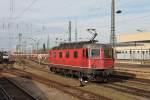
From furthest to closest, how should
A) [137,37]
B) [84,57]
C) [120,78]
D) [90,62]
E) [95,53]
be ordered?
[137,37] → [120,78] → [84,57] → [95,53] → [90,62]

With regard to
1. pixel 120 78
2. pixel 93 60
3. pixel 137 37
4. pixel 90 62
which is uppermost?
pixel 137 37

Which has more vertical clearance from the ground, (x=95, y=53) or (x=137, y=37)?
(x=137, y=37)

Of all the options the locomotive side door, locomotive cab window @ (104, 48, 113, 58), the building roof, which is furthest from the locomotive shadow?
the building roof

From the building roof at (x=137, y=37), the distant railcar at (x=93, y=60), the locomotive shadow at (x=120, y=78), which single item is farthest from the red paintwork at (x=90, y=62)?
the building roof at (x=137, y=37)

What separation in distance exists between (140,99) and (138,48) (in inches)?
2758

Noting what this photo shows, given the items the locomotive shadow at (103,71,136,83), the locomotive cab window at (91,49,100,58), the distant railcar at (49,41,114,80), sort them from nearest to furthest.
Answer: the distant railcar at (49,41,114,80) → the locomotive cab window at (91,49,100,58) → the locomotive shadow at (103,71,136,83)

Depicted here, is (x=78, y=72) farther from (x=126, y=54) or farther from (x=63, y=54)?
(x=126, y=54)

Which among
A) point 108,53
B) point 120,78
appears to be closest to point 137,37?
point 120,78

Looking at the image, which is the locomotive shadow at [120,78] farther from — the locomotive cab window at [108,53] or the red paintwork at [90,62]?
the locomotive cab window at [108,53]

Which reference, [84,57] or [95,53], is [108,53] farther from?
[84,57]

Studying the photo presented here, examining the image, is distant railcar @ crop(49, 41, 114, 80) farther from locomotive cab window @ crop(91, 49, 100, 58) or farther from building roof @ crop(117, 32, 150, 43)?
building roof @ crop(117, 32, 150, 43)

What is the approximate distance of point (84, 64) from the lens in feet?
95.5

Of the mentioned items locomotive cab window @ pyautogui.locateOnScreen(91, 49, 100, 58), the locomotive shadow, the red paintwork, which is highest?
locomotive cab window @ pyautogui.locateOnScreen(91, 49, 100, 58)

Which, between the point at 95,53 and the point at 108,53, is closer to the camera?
the point at 95,53
